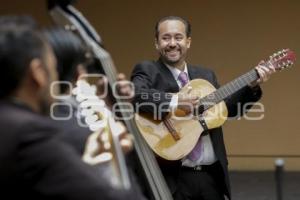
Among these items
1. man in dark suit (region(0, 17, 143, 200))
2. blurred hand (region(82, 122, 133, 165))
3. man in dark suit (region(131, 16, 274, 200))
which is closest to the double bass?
blurred hand (region(82, 122, 133, 165))

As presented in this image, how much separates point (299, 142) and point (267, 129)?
342mm

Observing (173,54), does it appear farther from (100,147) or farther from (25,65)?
(25,65)

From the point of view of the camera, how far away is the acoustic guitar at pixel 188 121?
3.56m

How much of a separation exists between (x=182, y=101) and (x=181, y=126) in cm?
18

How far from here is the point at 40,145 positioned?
1481mm

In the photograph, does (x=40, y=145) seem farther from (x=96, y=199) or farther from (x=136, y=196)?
(x=136, y=196)

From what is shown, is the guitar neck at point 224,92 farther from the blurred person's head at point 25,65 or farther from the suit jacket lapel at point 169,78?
the blurred person's head at point 25,65

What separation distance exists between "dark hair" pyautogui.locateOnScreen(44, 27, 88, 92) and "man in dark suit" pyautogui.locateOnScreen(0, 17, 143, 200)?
0.29 metres

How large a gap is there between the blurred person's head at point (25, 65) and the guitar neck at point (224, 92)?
2.11 m

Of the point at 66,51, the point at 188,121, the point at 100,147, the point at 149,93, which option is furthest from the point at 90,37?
the point at 188,121

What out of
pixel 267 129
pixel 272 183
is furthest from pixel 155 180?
pixel 267 129

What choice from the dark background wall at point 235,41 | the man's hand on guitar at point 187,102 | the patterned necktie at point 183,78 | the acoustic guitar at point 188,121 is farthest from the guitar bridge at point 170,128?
the dark background wall at point 235,41

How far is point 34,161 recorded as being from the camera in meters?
1.47

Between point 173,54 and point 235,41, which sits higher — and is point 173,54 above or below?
above
